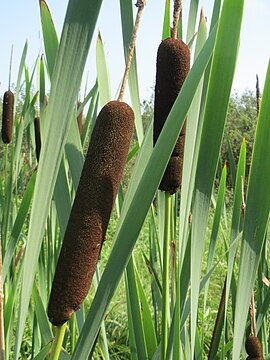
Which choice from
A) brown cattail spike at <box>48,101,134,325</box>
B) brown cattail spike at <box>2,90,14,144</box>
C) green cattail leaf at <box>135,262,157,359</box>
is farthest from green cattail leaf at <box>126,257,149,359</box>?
brown cattail spike at <box>2,90,14,144</box>

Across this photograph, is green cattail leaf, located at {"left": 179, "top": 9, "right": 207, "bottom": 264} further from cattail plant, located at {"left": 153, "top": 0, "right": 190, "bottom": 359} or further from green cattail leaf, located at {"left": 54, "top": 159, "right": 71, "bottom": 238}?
green cattail leaf, located at {"left": 54, "top": 159, "right": 71, "bottom": 238}

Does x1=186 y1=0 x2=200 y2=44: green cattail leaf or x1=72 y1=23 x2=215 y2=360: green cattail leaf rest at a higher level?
x1=186 y1=0 x2=200 y2=44: green cattail leaf

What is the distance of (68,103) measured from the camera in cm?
45

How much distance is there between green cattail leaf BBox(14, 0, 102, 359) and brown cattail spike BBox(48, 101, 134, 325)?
3cm

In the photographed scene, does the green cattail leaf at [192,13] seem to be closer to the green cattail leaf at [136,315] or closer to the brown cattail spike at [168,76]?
the brown cattail spike at [168,76]

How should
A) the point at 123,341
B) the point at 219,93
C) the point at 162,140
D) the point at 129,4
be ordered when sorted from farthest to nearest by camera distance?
the point at 123,341, the point at 129,4, the point at 219,93, the point at 162,140

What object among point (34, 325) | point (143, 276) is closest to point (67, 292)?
point (34, 325)

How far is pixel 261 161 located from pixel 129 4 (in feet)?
0.86

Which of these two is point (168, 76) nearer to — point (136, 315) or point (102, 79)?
point (102, 79)

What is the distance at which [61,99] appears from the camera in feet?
1.46

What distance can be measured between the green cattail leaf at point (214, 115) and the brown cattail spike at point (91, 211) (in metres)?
0.09

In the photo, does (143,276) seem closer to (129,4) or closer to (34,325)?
(34,325)

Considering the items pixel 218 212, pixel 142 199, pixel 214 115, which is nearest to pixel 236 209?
pixel 218 212

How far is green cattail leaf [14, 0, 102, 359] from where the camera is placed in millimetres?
432
